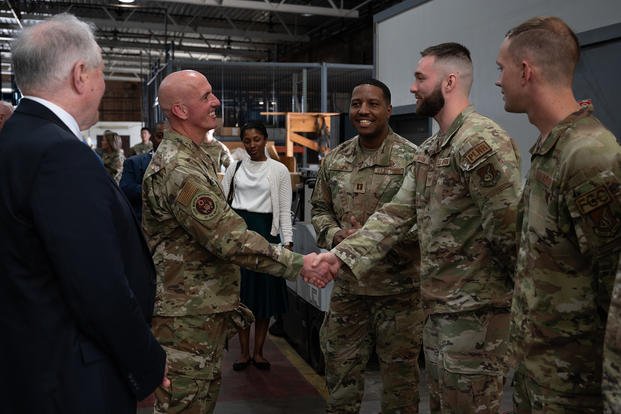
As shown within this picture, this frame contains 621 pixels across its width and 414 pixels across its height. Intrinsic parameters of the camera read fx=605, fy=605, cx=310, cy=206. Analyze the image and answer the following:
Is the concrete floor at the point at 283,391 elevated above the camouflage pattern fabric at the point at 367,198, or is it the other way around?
the camouflage pattern fabric at the point at 367,198

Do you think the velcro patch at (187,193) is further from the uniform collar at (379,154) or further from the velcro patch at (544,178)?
the velcro patch at (544,178)

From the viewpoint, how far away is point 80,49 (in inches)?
57.9

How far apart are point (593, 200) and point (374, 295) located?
1.49 m

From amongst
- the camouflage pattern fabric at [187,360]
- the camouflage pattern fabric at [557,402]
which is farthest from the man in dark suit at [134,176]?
the camouflage pattern fabric at [557,402]

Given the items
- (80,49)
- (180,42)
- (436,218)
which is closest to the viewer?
(80,49)

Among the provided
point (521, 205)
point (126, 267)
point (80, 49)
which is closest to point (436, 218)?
point (521, 205)

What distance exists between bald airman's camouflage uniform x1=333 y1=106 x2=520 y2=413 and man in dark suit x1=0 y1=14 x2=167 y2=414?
1.17m

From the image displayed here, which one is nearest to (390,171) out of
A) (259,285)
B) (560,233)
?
(560,233)

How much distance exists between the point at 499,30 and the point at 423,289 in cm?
194

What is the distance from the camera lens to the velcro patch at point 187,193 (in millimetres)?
2264

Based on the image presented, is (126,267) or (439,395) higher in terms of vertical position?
(126,267)

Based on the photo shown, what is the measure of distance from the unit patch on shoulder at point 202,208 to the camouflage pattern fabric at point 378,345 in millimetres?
932

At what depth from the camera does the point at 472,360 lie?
217 centimetres

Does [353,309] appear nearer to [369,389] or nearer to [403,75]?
[369,389]
